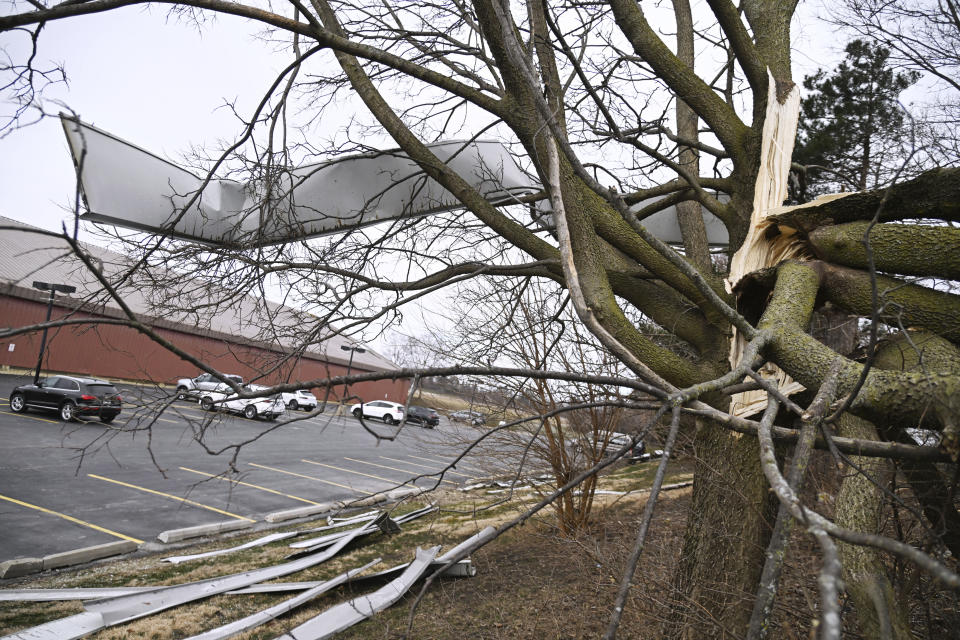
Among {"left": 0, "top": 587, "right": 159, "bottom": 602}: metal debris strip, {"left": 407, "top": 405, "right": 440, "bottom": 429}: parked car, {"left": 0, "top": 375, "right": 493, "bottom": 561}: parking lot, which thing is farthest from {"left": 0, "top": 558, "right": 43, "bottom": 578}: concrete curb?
{"left": 407, "top": 405, "right": 440, "bottom": 429}: parked car

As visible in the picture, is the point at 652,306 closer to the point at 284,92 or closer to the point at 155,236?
the point at 284,92

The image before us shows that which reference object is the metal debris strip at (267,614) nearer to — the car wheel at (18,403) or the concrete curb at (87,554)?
the concrete curb at (87,554)

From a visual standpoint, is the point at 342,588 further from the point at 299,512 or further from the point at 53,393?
the point at 53,393

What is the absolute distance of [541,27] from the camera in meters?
4.77

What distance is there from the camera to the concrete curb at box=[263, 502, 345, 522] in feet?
38.2

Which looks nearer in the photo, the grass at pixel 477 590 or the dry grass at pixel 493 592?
the dry grass at pixel 493 592

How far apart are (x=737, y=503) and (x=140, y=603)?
6.01m

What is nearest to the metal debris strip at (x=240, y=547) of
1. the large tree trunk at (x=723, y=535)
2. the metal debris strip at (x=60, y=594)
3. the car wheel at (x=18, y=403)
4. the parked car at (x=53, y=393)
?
the metal debris strip at (x=60, y=594)

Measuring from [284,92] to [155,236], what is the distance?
1.68 meters

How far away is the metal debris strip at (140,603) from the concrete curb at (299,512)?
333 centimetres

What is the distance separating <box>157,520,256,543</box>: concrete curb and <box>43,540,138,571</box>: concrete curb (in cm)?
60

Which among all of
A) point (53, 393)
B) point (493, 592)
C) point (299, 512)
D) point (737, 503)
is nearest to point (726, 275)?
point (737, 503)

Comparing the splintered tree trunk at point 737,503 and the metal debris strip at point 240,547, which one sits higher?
the splintered tree trunk at point 737,503

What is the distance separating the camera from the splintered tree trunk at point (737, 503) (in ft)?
12.9
